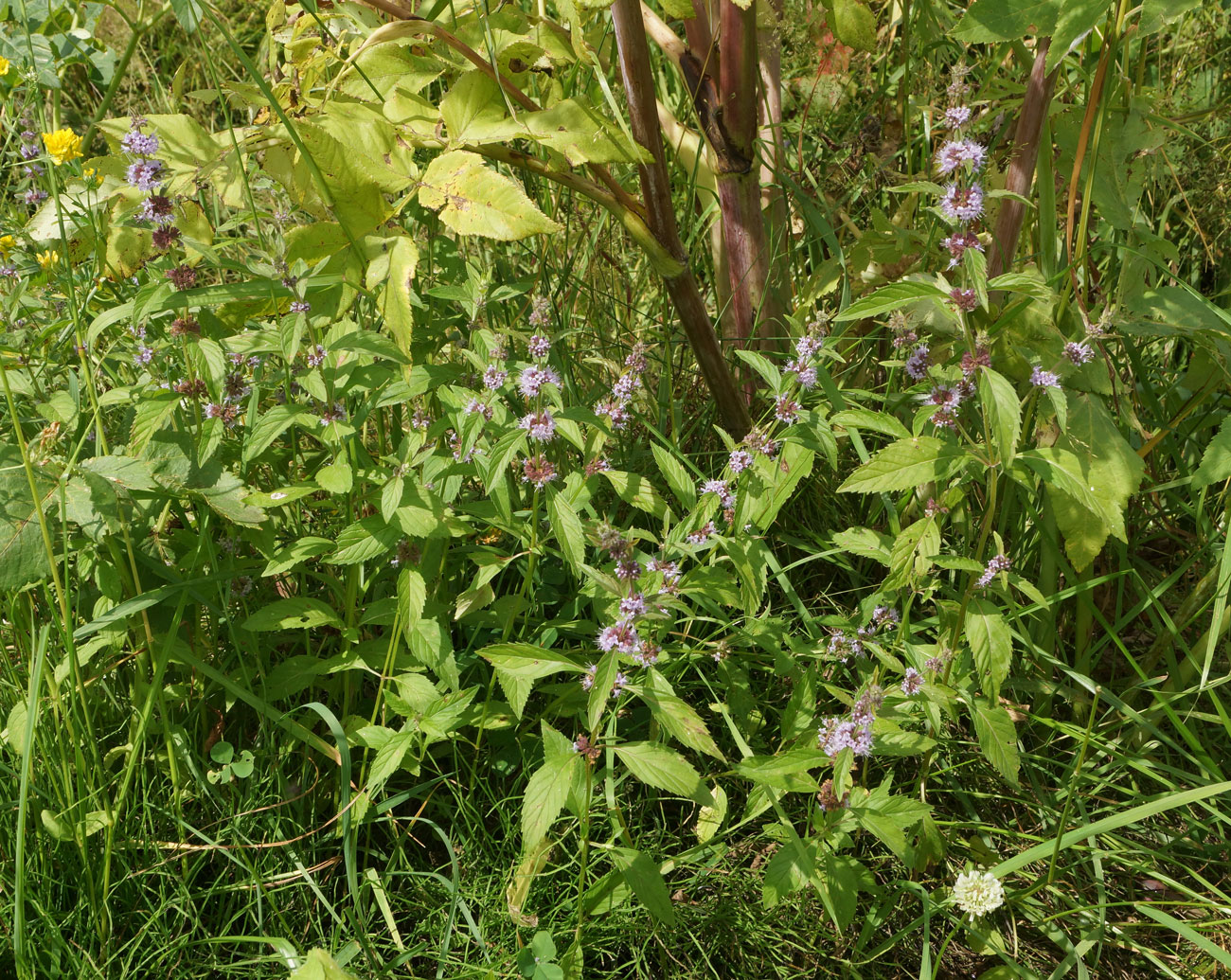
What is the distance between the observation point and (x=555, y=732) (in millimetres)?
1356

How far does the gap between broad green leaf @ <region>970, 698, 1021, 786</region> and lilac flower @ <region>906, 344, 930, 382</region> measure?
528 mm

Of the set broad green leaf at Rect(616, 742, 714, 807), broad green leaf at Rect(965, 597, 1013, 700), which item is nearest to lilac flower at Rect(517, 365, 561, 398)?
broad green leaf at Rect(616, 742, 714, 807)

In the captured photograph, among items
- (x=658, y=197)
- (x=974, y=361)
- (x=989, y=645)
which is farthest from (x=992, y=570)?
(x=658, y=197)

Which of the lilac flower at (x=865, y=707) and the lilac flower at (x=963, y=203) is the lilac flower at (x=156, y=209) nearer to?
the lilac flower at (x=963, y=203)

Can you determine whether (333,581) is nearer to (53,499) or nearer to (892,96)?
(53,499)

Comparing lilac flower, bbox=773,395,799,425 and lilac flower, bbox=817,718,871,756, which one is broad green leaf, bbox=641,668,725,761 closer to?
lilac flower, bbox=817,718,871,756

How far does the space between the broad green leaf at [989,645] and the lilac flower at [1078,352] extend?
0.41 metres

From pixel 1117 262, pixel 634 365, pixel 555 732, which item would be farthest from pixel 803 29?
pixel 555 732

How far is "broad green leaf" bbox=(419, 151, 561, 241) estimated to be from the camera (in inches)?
52.0

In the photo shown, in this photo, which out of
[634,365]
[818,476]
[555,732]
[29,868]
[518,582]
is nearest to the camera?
[555,732]

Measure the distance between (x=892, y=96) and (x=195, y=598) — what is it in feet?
6.81

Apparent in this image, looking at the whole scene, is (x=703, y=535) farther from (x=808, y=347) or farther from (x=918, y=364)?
(x=918, y=364)

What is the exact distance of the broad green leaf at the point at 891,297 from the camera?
4.20 feet

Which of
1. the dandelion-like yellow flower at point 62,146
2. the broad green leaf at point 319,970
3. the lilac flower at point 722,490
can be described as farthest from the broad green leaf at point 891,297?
the dandelion-like yellow flower at point 62,146
